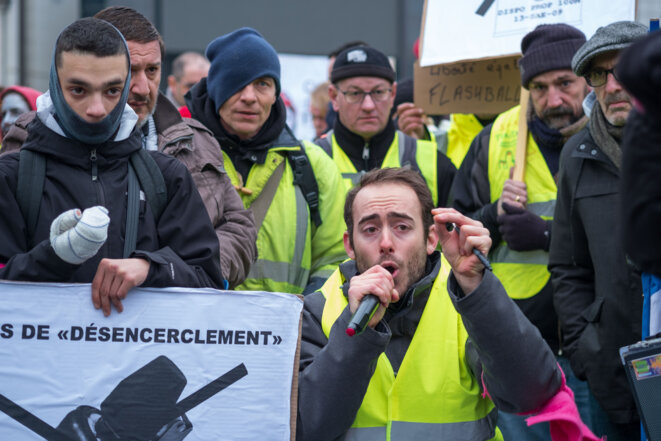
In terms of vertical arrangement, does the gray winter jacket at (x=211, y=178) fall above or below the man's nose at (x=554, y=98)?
below

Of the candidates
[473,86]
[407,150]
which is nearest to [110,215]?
[407,150]

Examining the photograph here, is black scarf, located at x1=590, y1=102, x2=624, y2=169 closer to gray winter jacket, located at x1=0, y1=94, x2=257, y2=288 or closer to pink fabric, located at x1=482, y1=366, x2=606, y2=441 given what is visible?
pink fabric, located at x1=482, y1=366, x2=606, y2=441

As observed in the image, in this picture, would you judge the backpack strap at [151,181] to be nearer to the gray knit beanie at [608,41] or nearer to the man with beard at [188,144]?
the man with beard at [188,144]

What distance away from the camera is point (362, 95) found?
5809mm

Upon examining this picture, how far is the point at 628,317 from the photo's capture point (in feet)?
13.5

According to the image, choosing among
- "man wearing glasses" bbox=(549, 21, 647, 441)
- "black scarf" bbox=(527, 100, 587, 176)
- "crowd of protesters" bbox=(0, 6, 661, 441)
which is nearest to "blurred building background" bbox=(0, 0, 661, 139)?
"black scarf" bbox=(527, 100, 587, 176)

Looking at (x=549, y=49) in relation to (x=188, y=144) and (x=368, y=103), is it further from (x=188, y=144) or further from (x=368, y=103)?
(x=188, y=144)

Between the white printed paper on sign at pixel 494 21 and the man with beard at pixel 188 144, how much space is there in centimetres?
208

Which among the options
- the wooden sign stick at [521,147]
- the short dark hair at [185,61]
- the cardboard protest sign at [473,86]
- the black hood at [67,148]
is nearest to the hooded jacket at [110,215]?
the black hood at [67,148]

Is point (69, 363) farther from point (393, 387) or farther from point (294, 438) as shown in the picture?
point (393, 387)

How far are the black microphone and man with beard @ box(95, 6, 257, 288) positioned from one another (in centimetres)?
87

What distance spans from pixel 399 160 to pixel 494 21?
968mm

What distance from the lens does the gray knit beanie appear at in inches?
164

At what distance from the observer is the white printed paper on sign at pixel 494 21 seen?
536 cm
